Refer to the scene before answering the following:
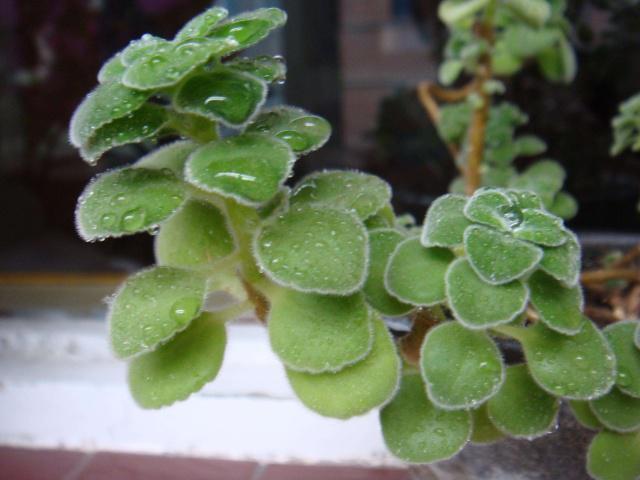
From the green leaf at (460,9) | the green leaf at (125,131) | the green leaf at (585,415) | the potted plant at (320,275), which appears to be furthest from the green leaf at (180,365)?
the green leaf at (460,9)

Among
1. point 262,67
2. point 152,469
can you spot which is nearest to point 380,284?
point 262,67

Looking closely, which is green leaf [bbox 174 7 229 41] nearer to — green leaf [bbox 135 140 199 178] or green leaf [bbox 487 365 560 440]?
green leaf [bbox 135 140 199 178]

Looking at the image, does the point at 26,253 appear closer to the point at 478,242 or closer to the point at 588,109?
the point at 588,109

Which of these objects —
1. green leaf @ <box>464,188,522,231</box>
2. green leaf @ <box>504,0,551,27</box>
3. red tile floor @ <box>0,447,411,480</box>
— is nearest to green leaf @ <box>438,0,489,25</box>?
green leaf @ <box>504,0,551,27</box>

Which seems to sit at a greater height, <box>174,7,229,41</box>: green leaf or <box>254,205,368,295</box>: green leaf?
<box>174,7,229,41</box>: green leaf

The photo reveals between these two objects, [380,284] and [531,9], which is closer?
[380,284]

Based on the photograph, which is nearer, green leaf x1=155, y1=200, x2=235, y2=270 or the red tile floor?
green leaf x1=155, y1=200, x2=235, y2=270

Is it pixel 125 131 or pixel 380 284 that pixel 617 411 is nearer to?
pixel 380 284
